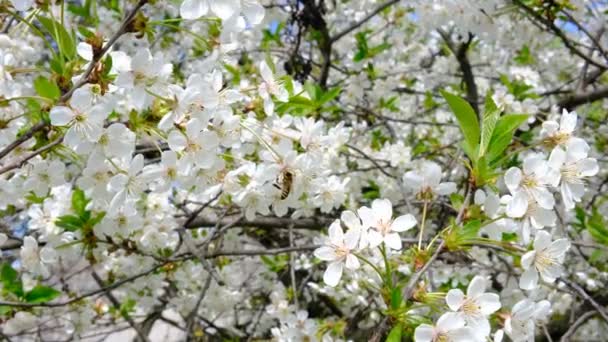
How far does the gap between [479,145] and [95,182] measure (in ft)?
3.15

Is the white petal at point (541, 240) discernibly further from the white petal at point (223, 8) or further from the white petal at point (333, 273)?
the white petal at point (223, 8)

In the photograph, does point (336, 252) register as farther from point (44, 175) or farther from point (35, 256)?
point (35, 256)

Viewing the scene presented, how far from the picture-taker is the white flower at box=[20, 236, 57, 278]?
6.52ft

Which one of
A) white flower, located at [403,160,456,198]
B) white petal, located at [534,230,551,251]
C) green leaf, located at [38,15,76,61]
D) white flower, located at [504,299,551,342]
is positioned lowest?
white flower, located at [504,299,551,342]

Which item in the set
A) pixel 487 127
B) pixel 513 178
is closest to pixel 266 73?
pixel 487 127

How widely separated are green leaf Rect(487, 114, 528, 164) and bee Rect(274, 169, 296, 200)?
532 millimetres

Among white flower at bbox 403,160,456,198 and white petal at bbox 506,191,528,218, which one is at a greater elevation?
white flower at bbox 403,160,456,198

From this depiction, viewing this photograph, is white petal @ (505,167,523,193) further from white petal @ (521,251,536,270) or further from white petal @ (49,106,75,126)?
white petal @ (49,106,75,126)

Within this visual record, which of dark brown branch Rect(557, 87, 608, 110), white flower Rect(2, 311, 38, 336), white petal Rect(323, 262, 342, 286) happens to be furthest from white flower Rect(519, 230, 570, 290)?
white flower Rect(2, 311, 38, 336)

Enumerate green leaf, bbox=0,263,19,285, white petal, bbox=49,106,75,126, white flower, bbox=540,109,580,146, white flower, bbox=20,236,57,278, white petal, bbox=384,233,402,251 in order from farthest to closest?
green leaf, bbox=0,263,19,285 → white flower, bbox=20,236,57,278 → white flower, bbox=540,109,580,146 → white petal, bbox=384,233,402,251 → white petal, bbox=49,106,75,126

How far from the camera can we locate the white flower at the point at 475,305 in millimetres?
1218

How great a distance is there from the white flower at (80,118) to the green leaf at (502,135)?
2.86 ft

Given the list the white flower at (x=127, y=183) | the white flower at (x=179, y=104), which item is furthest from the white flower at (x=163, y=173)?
the white flower at (x=179, y=104)

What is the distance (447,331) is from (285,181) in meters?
0.64
